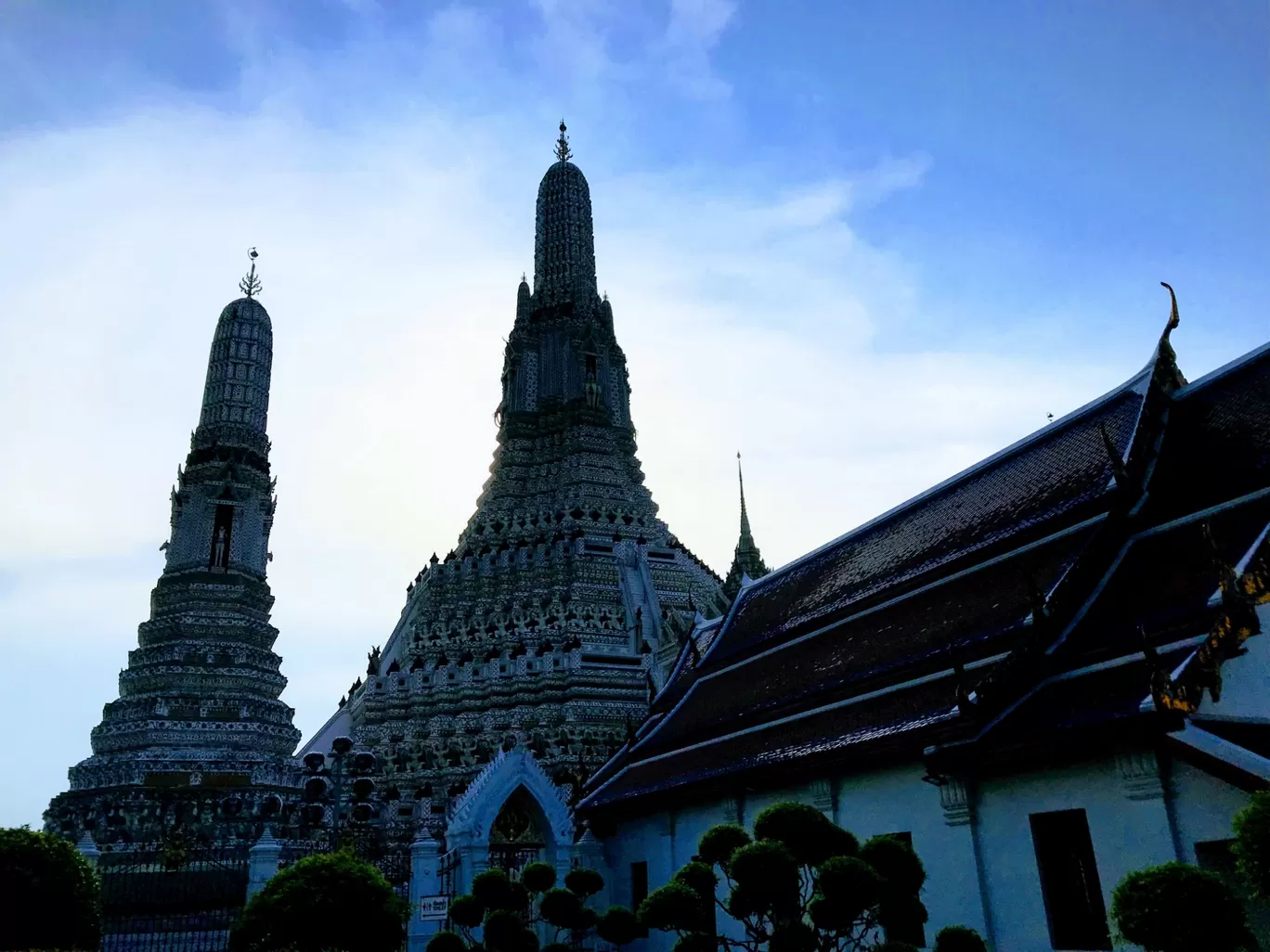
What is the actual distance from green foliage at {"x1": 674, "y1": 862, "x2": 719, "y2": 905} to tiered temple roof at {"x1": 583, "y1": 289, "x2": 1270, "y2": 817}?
299cm

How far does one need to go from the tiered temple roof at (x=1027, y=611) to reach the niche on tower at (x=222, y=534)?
80.6 ft

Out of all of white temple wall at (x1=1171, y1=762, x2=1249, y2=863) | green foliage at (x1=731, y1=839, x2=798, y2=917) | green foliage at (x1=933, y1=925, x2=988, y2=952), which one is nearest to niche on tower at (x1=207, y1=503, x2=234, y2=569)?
green foliage at (x1=731, y1=839, x2=798, y2=917)

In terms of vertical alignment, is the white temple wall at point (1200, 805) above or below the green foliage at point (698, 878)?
above

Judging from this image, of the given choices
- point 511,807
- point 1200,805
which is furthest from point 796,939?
point 511,807

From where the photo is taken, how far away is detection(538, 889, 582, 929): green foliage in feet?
45.1

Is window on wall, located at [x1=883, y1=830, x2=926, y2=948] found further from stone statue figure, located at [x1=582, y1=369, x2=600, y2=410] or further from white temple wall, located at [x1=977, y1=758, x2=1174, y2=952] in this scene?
stone statue figure, located at [x1=582, y1=369, x2=600, y2=410]

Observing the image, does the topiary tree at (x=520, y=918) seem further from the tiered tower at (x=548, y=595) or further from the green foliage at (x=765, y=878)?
the tiered tower at (x=548, y=595)

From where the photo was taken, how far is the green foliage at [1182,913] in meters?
7.26

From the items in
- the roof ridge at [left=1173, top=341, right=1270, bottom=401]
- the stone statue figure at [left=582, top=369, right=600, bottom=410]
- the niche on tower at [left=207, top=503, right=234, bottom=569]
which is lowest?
the roof ridge at [left=1173, top=341, right=1270, bottom=401]

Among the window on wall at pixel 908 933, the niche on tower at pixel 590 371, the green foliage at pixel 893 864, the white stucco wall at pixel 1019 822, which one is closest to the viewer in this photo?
the green foliage at pixel 893 864

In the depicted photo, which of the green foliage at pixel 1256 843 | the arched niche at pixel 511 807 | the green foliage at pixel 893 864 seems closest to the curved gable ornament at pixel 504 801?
the arched niche at pixel 511 807

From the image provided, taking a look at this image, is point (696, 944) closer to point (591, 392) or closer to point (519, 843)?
point (519, 843)

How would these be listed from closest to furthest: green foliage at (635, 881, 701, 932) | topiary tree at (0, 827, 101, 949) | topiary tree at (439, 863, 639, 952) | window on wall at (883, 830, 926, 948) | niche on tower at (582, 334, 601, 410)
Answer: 1. green foliage at (635, 881, 701, 932)
2. window on wall at (883, 830, 926, 948)
3. topiary tree at (0, 827, 101, 949)
4. topiary tree at (439, 863, 639, 952)
5. niche on tower at (582, 334, 601, 410)

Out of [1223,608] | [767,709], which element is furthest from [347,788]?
[1223,608]
